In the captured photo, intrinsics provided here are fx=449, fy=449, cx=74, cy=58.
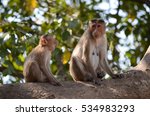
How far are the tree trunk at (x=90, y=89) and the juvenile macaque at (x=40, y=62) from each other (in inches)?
48.7

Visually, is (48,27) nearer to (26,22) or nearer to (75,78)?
(26,22)

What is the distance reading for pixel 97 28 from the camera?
8703 mm

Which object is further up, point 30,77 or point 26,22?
point 26,22

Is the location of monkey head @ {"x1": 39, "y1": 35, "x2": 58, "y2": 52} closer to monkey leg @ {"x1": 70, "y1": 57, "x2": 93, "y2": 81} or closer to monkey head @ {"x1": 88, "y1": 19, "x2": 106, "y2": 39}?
monkey leg @ {"x1": 70, "y1": 57, "x2": 93, "y2": 81}

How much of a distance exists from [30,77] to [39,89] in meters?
1.85

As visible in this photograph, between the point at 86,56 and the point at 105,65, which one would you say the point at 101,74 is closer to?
the point at 105,65

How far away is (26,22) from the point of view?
10836 millimetres

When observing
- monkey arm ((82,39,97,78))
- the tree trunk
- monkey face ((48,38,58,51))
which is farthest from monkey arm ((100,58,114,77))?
the tree trunk

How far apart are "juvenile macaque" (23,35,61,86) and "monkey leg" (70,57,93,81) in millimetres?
491

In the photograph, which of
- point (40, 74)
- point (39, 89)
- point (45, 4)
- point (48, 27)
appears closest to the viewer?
point (39, 89)

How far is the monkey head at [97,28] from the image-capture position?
8.65m

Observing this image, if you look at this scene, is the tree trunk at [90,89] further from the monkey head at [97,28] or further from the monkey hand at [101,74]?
the monkey head at [97,28]

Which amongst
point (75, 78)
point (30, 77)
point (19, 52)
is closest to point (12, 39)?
point (19, 52)

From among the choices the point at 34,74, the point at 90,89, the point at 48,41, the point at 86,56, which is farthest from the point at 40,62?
the point at 90,89
